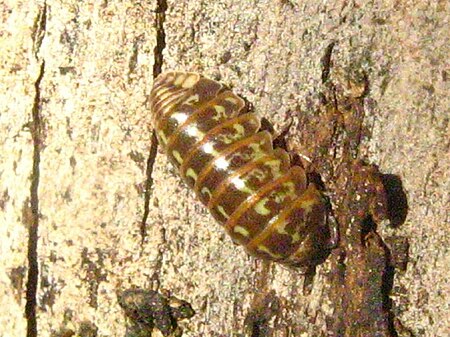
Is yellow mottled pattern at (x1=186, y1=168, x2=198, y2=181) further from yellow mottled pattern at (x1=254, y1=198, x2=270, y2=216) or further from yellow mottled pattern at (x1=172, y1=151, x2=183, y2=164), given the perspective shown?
yellow mottled pattern at (x1=254, y1=198, x2=270, y2=216)

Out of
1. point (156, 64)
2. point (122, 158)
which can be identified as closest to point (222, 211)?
point (122, 158)

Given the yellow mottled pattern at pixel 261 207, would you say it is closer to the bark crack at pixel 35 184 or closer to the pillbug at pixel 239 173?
the pillbug at pixel 239 173

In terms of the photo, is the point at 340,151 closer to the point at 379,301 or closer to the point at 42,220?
the point at 379,301

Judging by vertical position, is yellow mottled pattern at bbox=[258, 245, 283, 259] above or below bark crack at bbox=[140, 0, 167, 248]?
below

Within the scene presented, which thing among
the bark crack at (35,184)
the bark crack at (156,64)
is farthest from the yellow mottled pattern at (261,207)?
the bark crack at (35,184)

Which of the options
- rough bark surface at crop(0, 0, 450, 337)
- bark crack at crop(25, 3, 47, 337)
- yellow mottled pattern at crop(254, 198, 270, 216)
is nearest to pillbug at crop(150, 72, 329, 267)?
yellow mottled pattern at crop(254, 198, 270, 216)

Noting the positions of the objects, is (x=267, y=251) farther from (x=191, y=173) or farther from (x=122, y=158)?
(x=122, y=158)
